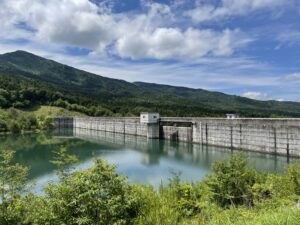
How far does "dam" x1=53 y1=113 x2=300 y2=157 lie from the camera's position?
37656mm

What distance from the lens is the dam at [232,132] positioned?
37656 millimetres

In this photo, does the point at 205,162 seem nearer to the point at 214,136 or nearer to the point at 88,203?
the point at 214,136

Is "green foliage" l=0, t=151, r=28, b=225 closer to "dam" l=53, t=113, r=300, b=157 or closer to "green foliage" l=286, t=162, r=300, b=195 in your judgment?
"green foliage" l=286, t=162, r=300, b=195

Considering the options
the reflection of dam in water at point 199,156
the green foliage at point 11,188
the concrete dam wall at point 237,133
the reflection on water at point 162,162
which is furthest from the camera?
the concrete dam wall at point 237,133

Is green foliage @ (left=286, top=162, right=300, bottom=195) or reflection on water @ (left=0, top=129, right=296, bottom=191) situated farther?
reflection on water @ (left=0, top=129, right=296, bottom=191)

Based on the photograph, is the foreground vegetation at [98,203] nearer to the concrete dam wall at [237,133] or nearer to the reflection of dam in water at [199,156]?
the reflection of dam in water at [199,156]

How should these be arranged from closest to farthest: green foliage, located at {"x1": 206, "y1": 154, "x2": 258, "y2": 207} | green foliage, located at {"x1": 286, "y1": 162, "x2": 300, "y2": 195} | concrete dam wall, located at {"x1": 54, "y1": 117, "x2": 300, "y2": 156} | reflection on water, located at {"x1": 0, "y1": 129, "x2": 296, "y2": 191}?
green foliage, located at {"x1": 286, "y1": 162, "x2": 300, "y2": 195}, green foliage, located at {"x1": 206, "y1": 154, "x2": 258, "y2": 207}, reflection on water, located at {"x1": 0, "y1": 129, "x2": 296, "y2": 191}, concrete dam wall, located at {"x1": 54, "y1": 117, "x2": 300, "y2": 156}

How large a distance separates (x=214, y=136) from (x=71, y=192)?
4318cm

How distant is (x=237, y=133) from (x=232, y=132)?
1.12 meters

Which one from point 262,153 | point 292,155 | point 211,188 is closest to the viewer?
point 211,188

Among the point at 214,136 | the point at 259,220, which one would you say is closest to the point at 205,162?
the point at 214,136

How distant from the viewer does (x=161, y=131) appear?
67.9 meters

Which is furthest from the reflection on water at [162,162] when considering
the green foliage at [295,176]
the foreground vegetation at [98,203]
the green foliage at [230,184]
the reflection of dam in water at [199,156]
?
the green foliage at [295,176]

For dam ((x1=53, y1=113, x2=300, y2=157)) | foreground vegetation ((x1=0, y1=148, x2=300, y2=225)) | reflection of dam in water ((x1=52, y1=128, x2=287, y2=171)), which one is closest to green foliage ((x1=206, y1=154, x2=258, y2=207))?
foreground vegetation ((x1=0, y1=148, x2=300, y2=225))
